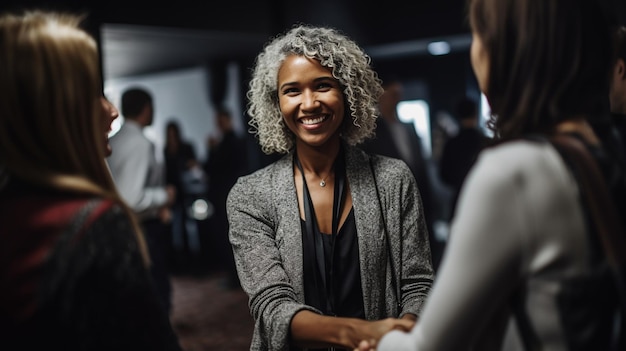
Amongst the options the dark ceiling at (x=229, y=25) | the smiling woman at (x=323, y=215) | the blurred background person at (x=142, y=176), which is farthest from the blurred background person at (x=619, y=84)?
the dark ceiling at (x=229, y=25)

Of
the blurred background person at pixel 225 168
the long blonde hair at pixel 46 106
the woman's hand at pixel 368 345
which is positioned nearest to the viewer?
the long blonde hair at pixel 46 106

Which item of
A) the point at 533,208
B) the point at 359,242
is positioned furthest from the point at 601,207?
the point at 359,242

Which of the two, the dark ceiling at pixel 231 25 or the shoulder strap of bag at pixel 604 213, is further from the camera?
the dark ceiling at pixel 231 25

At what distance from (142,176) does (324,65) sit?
227cm

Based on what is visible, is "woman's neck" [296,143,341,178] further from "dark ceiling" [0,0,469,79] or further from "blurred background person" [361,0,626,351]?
"dark ceiling" [0,0,469,79]

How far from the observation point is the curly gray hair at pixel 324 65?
176cm

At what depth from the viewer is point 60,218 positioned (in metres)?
0.98

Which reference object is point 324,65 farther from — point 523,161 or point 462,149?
point 462,149

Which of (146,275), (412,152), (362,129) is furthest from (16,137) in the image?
(412,152)

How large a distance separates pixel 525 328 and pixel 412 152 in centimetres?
357

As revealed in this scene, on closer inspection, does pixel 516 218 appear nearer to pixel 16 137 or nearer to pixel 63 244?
pixel 63 244

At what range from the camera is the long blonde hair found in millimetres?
1013

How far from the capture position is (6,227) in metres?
0.97

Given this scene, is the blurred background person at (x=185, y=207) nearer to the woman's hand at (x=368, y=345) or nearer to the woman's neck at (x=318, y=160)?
the woman's neck at (x=318, y=160)
